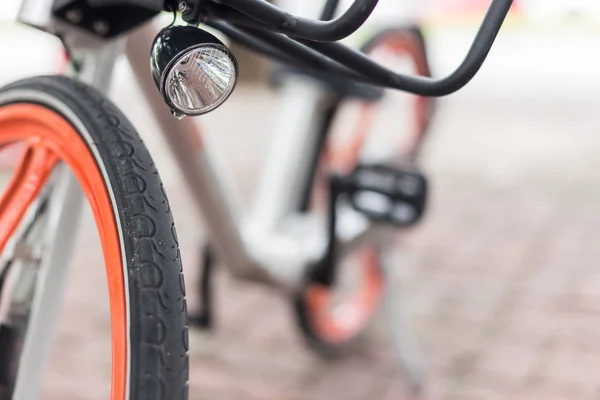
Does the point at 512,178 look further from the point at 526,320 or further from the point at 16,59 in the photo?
the point at 16,59

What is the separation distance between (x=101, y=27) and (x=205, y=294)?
0.89m

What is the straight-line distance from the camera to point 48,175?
2.57 ft

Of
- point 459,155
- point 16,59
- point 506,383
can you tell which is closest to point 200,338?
point 506,383

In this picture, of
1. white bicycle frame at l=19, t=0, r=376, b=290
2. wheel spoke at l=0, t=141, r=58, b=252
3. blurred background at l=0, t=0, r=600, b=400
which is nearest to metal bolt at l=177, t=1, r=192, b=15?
wheel spoke at l=0, t=141, r=58, b=252

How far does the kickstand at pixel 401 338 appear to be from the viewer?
5.61 feet

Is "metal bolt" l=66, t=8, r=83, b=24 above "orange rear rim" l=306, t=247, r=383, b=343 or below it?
below

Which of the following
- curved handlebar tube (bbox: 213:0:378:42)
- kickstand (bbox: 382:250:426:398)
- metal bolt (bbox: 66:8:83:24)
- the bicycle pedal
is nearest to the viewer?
curved handlebar tube (bbox: 213:0:378:42)

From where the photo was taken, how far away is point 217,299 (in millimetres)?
2174

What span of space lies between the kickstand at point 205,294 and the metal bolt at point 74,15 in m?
0.83

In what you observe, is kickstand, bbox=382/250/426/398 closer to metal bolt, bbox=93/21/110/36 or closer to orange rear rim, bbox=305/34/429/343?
orange rear rim, bbox=305/34/429/343

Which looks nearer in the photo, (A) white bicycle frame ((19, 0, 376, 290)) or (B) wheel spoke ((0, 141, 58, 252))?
(B) wheel spoke ((0, 141, 58, 252))

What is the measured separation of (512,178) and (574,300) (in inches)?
47.6

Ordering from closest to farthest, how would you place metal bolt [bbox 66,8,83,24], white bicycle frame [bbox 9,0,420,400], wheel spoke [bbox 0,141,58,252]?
1. wheel spoke [bbox 0,141,58,252]
2. metal bolt [bbox 66,8,83,24]
3. white bicycle frame [bbox 9,0,420,400]

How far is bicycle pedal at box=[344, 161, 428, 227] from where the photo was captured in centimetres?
160
